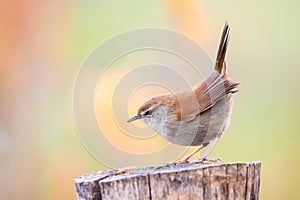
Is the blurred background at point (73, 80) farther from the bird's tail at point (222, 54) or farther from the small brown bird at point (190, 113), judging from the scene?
the small brown bird at point (190, 113)

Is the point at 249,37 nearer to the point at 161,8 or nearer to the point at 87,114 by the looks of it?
the point at 161,8

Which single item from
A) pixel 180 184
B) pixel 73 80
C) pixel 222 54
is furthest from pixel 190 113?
pixel 73 80

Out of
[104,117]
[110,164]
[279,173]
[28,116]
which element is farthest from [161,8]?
[110,164]

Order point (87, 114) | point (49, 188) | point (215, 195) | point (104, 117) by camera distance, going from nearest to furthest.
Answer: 1. point (215, 195)
2. point (87, 114)
3. point (104, 117)
4. point (49, 188)

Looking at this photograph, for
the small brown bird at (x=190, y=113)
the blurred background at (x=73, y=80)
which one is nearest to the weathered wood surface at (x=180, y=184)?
the small brown bird at (x=190, y=113)

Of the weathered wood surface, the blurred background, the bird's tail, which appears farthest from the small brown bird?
the blurred background

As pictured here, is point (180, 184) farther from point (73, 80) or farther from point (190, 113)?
point (73, 80)

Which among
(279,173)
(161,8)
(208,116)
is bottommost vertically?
(279,173)

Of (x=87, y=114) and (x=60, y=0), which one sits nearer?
(x=87, y=114)
